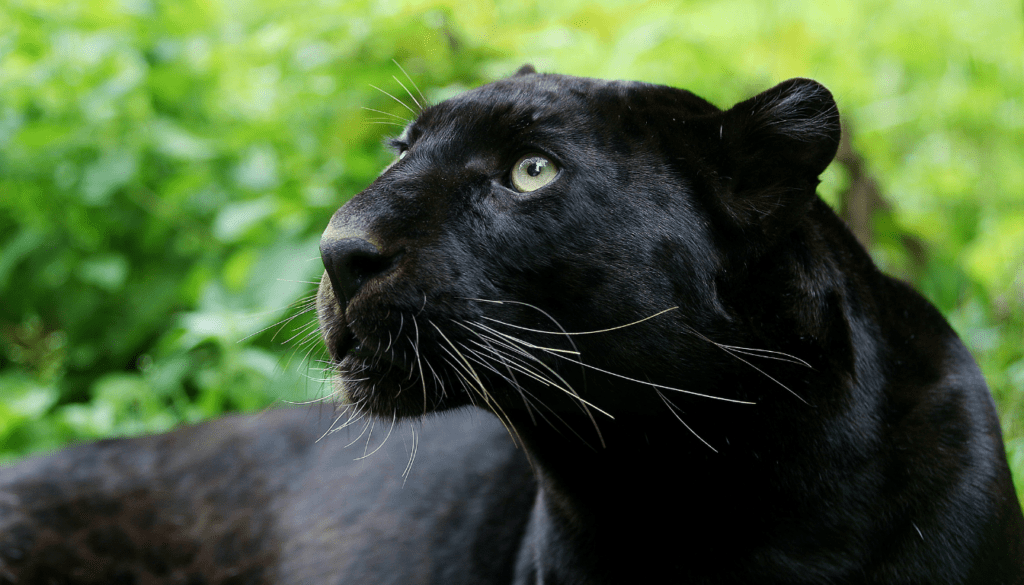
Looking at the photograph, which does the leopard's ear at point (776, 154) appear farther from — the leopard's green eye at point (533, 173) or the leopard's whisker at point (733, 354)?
the leopard's green eye at point (533, 173)

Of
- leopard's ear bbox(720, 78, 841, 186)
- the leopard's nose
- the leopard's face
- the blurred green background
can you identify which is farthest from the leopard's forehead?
the blurred green background

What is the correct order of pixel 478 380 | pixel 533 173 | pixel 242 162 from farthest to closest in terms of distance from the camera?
pixel 242 162
pixel 533 173
pixel 478 380

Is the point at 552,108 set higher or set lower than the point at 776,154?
higher

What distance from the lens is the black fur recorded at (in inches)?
63.3

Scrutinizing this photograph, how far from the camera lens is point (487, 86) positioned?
1893 mm

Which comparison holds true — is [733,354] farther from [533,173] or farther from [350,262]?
[350,262]

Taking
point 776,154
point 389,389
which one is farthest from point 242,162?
point 776,154

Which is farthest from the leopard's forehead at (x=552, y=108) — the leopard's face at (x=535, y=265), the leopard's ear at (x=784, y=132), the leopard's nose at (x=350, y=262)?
the leopard's nose at (x=350, y=262)

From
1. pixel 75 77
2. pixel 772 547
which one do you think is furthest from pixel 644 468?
pixel 75 77

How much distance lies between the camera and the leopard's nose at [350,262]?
154cm

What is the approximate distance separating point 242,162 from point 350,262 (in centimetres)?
281

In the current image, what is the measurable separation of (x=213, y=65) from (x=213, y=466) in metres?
2.38

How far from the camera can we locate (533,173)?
1.67m

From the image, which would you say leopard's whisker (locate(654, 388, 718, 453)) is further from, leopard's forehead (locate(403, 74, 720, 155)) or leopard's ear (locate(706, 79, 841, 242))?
leopard's forehead (locate(403, 74, 720, 155))
